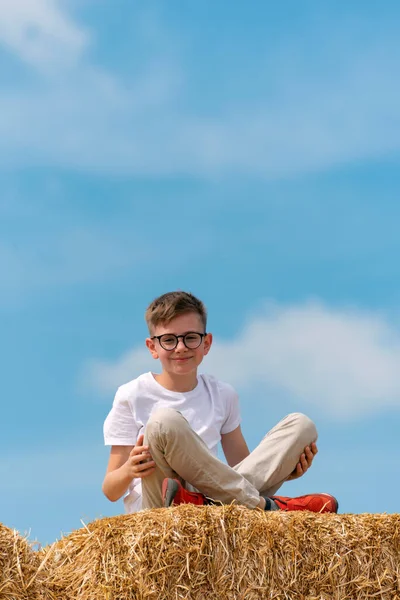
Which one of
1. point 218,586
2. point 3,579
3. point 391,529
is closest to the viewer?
point 3,579

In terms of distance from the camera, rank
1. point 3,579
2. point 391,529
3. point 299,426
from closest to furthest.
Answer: point 3,579
point 391,529
point 299,426

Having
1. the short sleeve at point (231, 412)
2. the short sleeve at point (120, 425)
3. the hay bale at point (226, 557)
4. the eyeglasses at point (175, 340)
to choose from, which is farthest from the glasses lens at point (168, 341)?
the hay bale at point (226, 557)

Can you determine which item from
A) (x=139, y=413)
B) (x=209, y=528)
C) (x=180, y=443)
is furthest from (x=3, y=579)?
(x=139, y=413)

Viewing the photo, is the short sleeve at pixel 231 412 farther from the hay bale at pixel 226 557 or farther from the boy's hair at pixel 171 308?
the hay bale at pixel 226 557

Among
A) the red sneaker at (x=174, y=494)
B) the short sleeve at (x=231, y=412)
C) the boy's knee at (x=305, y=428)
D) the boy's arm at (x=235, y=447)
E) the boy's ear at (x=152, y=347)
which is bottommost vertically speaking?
the red sneaker at (x=174, y=494)

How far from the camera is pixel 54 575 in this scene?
10.7ft

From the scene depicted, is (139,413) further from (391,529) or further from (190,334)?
(391,529)

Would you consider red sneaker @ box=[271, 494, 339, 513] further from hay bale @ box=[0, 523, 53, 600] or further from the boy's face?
hay bale @ box=[0, 523, 53, 600]

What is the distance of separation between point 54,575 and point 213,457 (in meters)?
0.86

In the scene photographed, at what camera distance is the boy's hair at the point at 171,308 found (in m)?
4.30

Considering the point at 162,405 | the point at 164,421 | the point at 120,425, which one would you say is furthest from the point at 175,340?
the point at 164,421

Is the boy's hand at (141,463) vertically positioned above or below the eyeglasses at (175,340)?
below

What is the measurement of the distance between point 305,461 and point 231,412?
1.82 ft

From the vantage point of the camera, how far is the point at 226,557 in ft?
10.8
